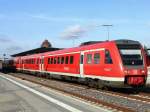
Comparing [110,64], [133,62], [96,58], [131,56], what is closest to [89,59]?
[96,58]

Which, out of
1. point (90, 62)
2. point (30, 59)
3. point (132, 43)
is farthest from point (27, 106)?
point (30, 59)

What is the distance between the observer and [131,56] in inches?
835

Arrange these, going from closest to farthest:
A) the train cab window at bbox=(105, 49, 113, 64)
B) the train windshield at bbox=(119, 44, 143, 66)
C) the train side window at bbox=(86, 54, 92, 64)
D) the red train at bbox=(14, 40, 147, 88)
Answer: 1. the red train at bbox=(14, 40, 147, 88)
2. the train windshield at bbox=(119, 44, 143, 66)
3. the train cab window at bbox=(105, 49, 113, 64)
4. the train side window at bbox=(86, 54, 92, 64)

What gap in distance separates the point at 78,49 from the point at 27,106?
14001 millimetres

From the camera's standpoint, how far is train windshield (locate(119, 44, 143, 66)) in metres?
21.0

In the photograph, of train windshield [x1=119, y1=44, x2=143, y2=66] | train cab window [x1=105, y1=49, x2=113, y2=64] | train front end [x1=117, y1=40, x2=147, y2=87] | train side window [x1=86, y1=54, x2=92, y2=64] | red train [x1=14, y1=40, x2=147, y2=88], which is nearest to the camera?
train front end [x1=117, y1=40, x2=147, y2=87]

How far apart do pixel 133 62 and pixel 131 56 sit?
1.24ft

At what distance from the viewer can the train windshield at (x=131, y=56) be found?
21002 millimetres

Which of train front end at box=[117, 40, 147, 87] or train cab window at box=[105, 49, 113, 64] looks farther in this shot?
train cab window at box=[105, 49, 113, 64]

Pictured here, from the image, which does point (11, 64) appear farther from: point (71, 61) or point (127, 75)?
point (127, 75)

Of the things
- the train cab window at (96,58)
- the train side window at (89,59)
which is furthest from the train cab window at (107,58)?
the train side window at (89,59)

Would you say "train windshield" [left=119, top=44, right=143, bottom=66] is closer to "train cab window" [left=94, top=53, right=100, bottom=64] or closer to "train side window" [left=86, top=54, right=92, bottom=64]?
"train cab window" [left=94, top=53, right=100, bottom=64]

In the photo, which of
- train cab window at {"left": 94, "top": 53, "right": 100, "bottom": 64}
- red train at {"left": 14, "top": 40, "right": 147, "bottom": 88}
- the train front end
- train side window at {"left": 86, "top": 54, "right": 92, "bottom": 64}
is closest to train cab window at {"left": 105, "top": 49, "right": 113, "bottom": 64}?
red train at {"left": 14, "top": 40, "right": 147, "bottom": 88}

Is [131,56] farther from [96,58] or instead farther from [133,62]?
[96,58]
